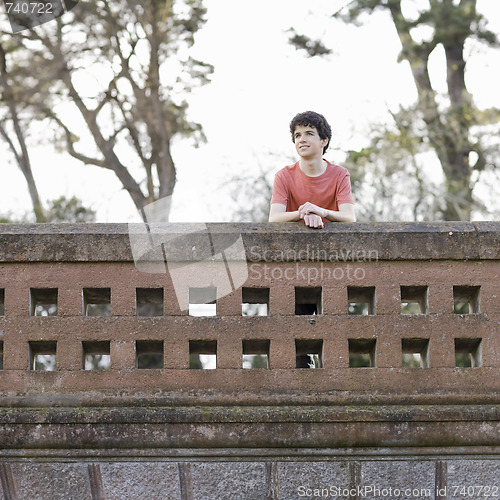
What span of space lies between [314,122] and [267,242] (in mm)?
1115

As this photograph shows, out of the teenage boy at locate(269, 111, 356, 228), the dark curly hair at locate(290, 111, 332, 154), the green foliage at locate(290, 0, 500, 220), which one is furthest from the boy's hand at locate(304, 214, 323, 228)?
the green foliage at locate(290, 0, 500, 220)

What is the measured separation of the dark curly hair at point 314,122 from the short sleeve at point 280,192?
0.40 metres

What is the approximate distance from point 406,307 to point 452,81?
6.82 metres

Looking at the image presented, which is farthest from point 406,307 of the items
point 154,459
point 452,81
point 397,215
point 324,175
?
point 154,459

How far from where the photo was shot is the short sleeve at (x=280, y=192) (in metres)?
5.47

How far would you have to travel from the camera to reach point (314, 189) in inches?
218

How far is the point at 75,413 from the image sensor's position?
4.62m

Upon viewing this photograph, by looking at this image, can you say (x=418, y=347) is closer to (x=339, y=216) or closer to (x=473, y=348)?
(x=473, y=348)

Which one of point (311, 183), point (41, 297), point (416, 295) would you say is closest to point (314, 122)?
point (311, 183)

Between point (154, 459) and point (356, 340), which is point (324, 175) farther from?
point (154, 459)

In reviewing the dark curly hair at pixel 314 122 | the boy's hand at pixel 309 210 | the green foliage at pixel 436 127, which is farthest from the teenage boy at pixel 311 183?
the green foliage at pixel 436 127

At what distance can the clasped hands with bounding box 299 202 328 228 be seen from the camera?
199 inches

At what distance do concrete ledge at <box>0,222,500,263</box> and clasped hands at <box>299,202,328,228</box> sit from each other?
0.05m

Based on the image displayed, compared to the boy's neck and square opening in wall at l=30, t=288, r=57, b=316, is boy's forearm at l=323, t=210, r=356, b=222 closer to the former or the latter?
the boy's neck
